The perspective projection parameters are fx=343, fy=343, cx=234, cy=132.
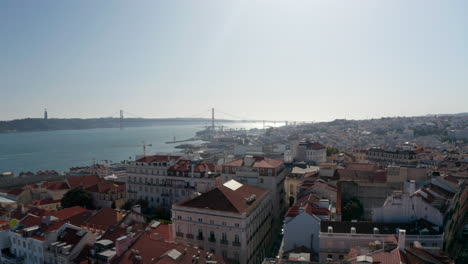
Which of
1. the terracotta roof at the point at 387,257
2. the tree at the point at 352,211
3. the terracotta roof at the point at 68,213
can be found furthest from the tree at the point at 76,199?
the terracotta roof at the point at 387,257

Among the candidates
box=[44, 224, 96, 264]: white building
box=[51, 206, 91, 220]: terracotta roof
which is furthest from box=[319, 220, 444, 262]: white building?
box=[51, 206, 91, 220]: terracotta roof

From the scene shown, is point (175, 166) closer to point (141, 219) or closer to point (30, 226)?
point (141, 219)

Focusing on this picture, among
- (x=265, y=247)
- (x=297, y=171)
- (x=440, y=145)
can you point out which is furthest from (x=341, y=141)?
(x=265, y=247)

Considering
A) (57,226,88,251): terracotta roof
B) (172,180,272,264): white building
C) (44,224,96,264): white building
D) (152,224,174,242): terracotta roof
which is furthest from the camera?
(152,224,174,242): terracotta roof

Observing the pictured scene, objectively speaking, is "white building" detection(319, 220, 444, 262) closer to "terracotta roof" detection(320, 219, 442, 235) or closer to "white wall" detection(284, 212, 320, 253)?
"terracotta roof" detection(320, 219, 442, 235)

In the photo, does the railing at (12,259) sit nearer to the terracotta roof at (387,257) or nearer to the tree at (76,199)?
the tree at (76,199)

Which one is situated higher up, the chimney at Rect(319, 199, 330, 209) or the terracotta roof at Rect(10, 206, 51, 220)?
the chimney at Rect(319, 199, 330, 209)
